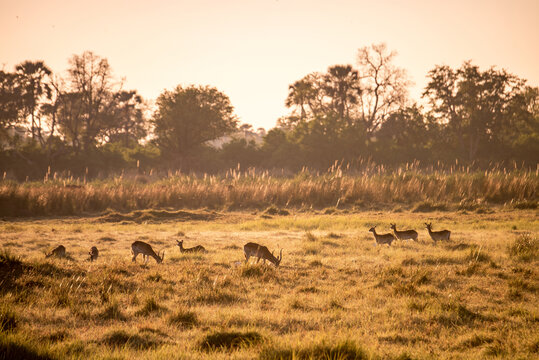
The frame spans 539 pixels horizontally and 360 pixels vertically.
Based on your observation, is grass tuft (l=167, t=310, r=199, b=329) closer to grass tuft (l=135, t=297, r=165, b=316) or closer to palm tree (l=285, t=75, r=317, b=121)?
grass tuft (l=135, t=297, r=165, b=316)

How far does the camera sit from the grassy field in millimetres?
5340

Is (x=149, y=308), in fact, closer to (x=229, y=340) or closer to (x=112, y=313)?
(x=112, y=313)

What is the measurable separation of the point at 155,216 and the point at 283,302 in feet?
50.3

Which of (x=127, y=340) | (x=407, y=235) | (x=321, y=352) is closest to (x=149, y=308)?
(x=127, y=340)

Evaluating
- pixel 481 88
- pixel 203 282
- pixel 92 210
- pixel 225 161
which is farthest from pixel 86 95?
pixel 203 282

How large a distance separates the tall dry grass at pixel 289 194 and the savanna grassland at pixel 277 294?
4.74m

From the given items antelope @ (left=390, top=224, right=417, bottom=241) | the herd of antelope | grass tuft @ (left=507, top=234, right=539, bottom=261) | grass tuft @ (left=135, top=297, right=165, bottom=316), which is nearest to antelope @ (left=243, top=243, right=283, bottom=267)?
the herd of antelope

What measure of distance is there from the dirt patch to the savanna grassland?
6.32 feet

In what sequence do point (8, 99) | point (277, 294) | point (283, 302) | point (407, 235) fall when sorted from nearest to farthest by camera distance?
point (283, 302) < point (277, 294) < point (407, 235) < point (8, 99)

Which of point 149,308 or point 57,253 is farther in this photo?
point 57,253

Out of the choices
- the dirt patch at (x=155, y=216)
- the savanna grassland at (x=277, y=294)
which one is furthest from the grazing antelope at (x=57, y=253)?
the dirt patch at (x=155, y=216)

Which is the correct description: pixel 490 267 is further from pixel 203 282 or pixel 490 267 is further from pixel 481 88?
pixel 481 88

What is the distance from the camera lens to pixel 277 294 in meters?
8.08

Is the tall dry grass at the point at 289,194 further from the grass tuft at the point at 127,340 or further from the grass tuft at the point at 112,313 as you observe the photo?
the grass tuft at the point at 127,340
